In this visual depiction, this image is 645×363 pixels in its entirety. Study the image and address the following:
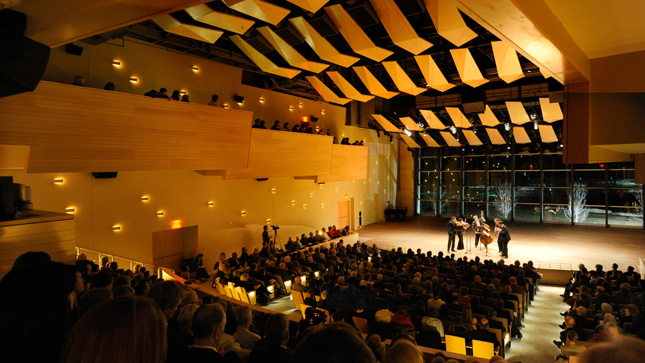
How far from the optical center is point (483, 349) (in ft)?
18.4

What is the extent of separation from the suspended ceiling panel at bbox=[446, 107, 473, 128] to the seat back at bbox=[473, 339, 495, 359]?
13.5 metres

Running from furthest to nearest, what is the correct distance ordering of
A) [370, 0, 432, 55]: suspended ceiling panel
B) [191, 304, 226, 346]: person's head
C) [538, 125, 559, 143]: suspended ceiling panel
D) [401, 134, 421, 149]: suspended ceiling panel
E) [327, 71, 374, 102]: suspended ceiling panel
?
[401, 134, 421, 149]: suspended ceiling panel, [538, 125, 559, 143]: suspended ceiling panel, [327, 71, 374, 102]: suspended ceiling panel, [370, 0, 432, 55]: suspended ceiling panel, [191, 304, 226, 346]: person's head

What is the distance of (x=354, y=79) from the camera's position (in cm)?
1506

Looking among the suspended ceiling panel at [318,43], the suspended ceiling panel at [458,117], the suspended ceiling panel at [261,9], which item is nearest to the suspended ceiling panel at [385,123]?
the suspended ceiling panel at [458,117]

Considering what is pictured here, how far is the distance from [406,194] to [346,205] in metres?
6.25

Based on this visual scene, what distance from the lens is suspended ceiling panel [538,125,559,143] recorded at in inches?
705

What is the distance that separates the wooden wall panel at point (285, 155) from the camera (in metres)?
11.7

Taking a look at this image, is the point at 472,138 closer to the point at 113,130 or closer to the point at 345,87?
the point at 345,87

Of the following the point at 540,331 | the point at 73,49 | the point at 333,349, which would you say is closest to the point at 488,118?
the point at 540,331

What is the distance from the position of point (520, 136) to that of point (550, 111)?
4090mm

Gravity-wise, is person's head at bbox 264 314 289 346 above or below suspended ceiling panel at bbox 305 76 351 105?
below

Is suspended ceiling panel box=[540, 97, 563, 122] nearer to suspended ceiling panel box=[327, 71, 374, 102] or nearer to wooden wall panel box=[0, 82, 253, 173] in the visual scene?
suspended ceiling panel box=[327, 71, 374, 102]

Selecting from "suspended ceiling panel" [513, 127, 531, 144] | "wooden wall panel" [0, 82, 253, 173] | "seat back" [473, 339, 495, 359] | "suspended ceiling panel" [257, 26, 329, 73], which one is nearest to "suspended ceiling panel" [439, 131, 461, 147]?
"suspended ceiling panel" [513, 127, 531, 144]

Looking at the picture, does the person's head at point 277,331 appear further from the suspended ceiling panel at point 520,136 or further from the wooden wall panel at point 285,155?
the suspended ceiling panel at point 520,136
